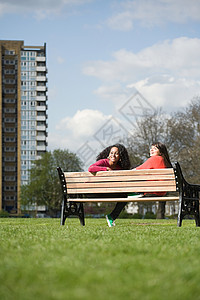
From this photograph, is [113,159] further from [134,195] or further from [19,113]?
Result: [19,113]

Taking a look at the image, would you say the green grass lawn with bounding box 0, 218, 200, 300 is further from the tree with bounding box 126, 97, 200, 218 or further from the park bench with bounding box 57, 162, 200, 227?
the tree with bounding box 126, 97, 200, 218

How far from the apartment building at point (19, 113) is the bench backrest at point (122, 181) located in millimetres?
89818

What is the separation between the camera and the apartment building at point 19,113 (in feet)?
325

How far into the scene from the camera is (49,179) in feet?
233

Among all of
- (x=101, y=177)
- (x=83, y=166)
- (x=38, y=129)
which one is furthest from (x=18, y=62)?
(x=101, y=177)

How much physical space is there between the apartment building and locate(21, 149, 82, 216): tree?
25.9 meters

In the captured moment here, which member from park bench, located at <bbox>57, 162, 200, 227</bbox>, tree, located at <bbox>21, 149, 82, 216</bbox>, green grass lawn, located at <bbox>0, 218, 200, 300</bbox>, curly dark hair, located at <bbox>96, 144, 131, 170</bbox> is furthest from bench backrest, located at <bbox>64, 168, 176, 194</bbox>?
tree, located at <bbox>21, 149, 82, 216</bbox>

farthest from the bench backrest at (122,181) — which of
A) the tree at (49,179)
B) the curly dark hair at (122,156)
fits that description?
the tree at (49,179)

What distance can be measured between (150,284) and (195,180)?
37.9 meters

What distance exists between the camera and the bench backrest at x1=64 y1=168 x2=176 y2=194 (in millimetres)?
9273

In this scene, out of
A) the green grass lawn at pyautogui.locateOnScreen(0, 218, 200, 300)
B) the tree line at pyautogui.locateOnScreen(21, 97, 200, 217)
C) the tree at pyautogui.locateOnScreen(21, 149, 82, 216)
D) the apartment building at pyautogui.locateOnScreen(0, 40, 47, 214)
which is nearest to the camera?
the green grass lawn at pyautogui.locateOnScreen(0, 218, 200, 300)

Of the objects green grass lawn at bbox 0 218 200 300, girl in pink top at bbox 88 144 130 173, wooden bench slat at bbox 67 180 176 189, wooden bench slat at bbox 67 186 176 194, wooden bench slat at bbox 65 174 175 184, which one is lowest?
green grass lawn at bbox 0 218 200 300

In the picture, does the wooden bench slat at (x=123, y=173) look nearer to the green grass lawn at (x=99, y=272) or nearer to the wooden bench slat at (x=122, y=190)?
the wooden bench slat at (x=122, y=190)

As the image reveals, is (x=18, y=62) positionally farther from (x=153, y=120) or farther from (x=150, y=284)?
(x=150, y=284)
